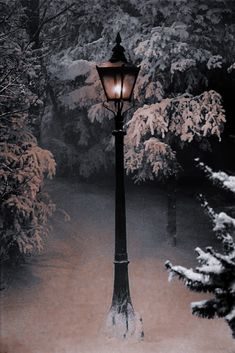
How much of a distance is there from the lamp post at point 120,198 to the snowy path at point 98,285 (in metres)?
0.28

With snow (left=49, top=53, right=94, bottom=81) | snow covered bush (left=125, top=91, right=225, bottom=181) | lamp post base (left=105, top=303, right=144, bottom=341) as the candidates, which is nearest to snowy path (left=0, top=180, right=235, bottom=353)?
lamp post base (left=105, top=303, right=144, bottom=341)

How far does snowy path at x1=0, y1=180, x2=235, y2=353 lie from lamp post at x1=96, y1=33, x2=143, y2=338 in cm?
28

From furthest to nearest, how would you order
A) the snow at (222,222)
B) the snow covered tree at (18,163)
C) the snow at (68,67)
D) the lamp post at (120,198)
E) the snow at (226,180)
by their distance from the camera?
the snow at (68,67), the snow covered tree at (18,163), the lamp post at (120,198), the snow at (226,180), the snow at (222,222)

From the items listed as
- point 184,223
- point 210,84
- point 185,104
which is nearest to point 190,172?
point 184,223

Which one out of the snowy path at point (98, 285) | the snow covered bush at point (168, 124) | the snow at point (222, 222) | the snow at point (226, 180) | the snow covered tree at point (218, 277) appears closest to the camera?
the snow covered tree at point (218, 277)

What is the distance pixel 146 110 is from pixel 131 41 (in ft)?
5.80

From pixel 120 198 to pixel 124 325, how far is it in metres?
1.85

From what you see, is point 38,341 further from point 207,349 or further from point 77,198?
point 77,198

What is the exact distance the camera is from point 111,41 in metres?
13.0

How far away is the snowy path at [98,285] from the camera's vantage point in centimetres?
771

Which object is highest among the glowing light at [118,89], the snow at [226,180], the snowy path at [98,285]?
the glowing light at [118,89]

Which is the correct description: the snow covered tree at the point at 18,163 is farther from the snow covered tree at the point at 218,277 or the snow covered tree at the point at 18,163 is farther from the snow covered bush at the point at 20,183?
the snow covered tree at the point at 218,277

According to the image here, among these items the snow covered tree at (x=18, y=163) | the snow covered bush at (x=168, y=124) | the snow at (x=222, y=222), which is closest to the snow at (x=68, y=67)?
the snow covered bush at (x=168, y=124)

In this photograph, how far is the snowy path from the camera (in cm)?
771
